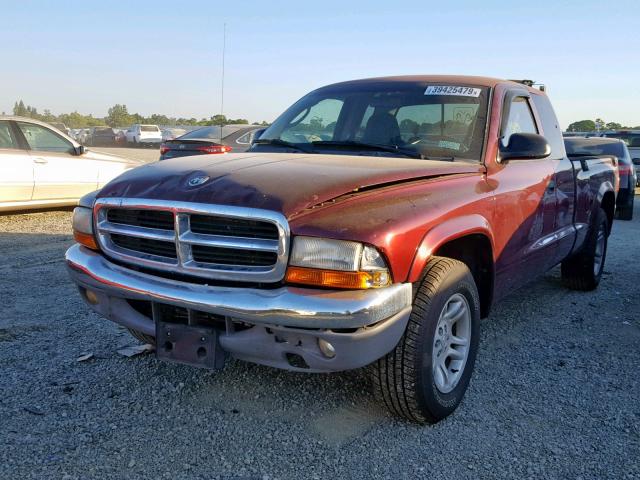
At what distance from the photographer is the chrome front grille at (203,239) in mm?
2562

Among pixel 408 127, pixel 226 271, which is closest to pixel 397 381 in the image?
pixel 226 271

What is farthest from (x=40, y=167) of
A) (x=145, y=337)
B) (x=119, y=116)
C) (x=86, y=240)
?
(x=119, y=116)

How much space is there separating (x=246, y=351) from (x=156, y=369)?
119cm

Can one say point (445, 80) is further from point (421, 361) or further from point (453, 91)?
point (421, 361)

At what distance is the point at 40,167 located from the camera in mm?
8688

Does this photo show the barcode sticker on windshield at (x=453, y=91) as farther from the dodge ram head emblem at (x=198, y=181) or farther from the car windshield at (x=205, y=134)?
the car windshield at (x=205, y=134)

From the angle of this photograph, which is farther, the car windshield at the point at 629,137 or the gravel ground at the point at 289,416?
the car windshield at the point at 629,137

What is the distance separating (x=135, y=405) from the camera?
3141 mm

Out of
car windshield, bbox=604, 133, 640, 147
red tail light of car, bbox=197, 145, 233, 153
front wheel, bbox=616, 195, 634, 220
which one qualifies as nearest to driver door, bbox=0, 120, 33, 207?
red tail light of car, bbox=197, 145, 233, 153

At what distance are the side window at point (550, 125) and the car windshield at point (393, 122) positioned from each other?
3.14ft

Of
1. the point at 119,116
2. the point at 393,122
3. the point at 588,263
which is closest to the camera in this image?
the point at 393,122

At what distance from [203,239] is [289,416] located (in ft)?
3.42

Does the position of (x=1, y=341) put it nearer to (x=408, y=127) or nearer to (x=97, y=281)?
(x=97, y=281)

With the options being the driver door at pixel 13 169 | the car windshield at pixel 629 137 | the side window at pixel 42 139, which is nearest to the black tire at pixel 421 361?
the driver door at pixel 13 169
